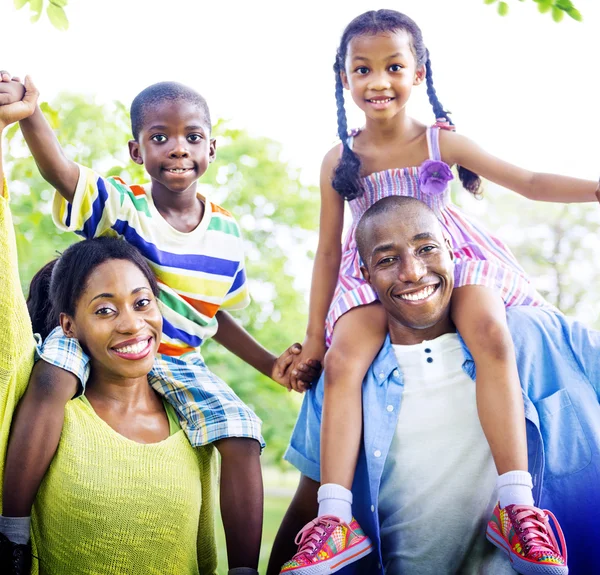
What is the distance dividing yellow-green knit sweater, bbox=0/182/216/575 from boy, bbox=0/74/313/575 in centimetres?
6

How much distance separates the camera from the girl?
2.34 metres

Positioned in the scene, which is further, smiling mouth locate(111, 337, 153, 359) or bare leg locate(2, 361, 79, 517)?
smiling mouth locate(111, 337, 153, 359)

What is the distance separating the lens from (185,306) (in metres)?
2.87

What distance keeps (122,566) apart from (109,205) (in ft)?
3.84

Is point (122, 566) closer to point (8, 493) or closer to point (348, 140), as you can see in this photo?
point (8, 493)

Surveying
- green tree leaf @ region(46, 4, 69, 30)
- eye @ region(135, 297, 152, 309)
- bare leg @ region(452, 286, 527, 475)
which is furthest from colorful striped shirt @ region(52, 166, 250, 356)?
bare leg @ region(452, 286, 527, 475)

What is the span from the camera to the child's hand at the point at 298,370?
2.92 metres

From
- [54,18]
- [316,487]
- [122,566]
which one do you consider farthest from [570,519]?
[54,18]

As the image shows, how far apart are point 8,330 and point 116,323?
33 cm

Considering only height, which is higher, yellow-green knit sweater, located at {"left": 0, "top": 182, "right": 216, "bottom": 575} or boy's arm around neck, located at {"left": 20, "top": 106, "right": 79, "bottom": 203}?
boy's arm around neck, located at {"left": 20, "top": 106, "right": 79, "bottom": 203}

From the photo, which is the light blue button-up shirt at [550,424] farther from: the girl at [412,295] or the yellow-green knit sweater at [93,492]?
the yellow-green knit sweater at [93,492]

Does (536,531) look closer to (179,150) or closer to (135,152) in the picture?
(179,150)

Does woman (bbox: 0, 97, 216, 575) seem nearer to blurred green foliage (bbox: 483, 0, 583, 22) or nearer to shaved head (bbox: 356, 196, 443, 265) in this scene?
shaved head (bbox: 356, 196, 443, 265)

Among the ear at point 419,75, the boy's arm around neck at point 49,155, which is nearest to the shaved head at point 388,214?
the ear at point 419,75
